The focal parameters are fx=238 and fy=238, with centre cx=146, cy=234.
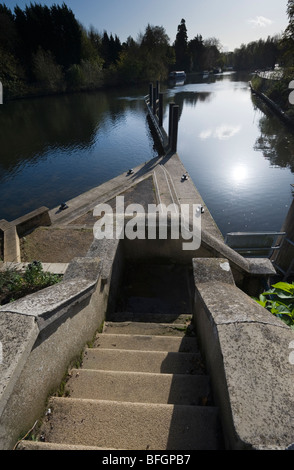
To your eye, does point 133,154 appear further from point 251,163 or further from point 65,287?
point 65,287

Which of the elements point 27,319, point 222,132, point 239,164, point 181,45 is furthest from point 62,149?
point 181,45

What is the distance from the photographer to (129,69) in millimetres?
53688

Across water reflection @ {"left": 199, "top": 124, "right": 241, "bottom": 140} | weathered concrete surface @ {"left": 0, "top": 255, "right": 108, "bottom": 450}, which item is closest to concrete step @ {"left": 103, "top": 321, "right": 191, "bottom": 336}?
weathered concrete surface @ {"left": 0, "top": 255, "right": 108, "bottom": 450}

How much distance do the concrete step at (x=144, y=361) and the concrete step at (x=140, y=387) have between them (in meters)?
0.27

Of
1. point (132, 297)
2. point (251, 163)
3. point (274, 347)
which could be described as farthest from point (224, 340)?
point (251, 163)

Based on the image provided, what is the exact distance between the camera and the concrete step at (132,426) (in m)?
1.79

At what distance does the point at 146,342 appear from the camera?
331cm

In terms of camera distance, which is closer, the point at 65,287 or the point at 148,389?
the point at 148,389

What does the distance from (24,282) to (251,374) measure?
467 centimetres

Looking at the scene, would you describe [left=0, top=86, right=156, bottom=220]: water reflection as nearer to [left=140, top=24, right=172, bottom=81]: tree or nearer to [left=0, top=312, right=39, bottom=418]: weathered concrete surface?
[left=0, top=312, right=39, bottom=418]: weathered concrete surface

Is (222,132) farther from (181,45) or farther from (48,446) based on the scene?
(181,45)

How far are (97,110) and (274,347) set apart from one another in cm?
3803

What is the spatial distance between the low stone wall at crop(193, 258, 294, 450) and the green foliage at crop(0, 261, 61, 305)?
3.68 meters

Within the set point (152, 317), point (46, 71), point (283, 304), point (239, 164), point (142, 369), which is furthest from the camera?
point (46, 71)
